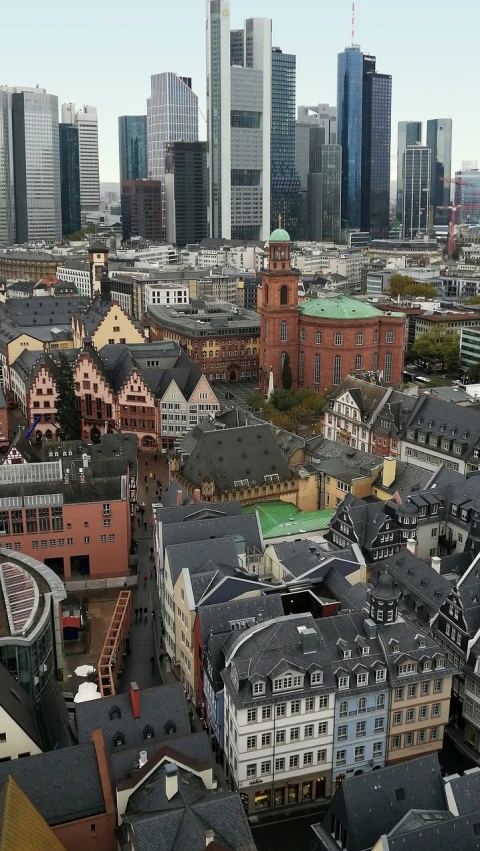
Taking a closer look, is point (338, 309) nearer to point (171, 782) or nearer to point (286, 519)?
point (286, 519)

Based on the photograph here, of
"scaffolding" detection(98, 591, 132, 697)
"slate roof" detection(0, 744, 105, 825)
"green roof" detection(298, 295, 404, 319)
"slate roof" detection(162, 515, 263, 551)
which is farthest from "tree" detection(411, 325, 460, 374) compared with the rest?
"slate roof" detection(0, 744, 105, 825)

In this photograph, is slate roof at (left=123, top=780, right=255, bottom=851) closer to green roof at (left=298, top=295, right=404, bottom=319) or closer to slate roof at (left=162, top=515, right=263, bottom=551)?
slate roof at (left=162, top=515, right=263, bottom=551)

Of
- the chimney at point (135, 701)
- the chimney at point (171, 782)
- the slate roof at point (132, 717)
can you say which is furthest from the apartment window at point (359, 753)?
the chimney at point (171, 782)

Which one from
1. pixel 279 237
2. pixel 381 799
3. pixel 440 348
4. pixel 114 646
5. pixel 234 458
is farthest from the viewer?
pixel 440 348

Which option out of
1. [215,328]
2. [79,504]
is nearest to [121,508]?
[79,504]

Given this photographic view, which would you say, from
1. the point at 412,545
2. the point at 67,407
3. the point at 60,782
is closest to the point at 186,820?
the point at 60,782

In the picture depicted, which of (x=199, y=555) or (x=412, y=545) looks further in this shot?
(x=412, y=545)
